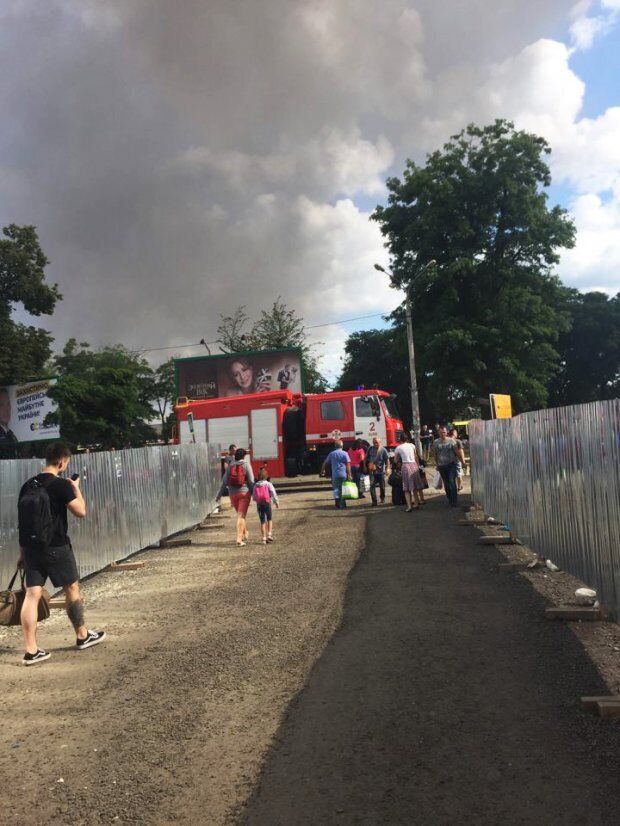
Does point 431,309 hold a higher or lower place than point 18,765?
higher

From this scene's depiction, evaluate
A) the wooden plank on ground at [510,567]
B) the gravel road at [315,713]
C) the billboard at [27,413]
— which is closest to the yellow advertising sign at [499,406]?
the wooden plank on ground at [510,567]

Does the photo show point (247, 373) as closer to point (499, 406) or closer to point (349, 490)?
point (349, 490)

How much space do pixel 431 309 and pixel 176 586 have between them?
29.3 meters

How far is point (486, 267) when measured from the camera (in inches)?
1395

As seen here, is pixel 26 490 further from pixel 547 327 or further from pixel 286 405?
pixel 547 327

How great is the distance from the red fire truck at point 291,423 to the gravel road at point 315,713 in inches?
559

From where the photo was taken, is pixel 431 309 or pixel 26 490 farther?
pixel 431 309

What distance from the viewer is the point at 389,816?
3.16 metres

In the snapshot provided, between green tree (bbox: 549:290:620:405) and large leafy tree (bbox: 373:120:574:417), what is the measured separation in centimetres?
2294

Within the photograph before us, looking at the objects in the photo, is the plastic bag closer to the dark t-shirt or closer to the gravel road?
the gravel road

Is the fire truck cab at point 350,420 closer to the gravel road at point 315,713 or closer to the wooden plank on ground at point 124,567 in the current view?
the wooden plank on ground at point 124,567

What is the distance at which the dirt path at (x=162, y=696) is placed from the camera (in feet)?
11.5

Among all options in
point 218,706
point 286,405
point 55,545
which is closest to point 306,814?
point 218,706

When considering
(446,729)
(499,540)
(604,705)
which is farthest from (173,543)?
(604,705)
